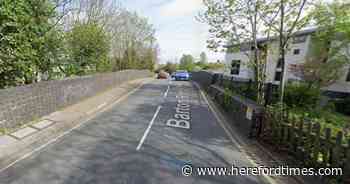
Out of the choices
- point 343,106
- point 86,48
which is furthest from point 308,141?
point 343,106

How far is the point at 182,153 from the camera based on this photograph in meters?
4.98

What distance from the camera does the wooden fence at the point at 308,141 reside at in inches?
140

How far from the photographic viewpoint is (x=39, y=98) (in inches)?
279

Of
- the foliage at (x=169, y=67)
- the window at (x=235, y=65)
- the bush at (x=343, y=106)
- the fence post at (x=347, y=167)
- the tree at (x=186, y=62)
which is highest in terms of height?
the tree at (x=186, y=62)

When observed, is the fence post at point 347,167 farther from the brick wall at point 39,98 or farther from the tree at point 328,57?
the tree at point 328,57

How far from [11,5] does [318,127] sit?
9331mm

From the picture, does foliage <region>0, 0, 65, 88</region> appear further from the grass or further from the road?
the grass

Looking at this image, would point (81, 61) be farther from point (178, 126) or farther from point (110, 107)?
point (178, 126)

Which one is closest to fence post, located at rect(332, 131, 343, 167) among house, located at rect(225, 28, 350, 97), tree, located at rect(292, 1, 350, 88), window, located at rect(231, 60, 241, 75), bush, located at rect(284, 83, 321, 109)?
house, located at rect(225, 28, 350, 97)

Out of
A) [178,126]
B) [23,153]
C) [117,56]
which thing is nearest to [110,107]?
[178,126]

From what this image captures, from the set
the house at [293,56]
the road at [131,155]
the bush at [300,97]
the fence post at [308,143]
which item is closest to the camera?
the road at [131,155]

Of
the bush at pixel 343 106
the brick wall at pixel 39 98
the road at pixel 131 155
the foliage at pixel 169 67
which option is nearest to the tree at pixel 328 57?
the bush at pixel 343 106

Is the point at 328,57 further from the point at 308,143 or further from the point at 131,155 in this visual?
the point at 131,155

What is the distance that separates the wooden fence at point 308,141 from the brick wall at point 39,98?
769 cm
